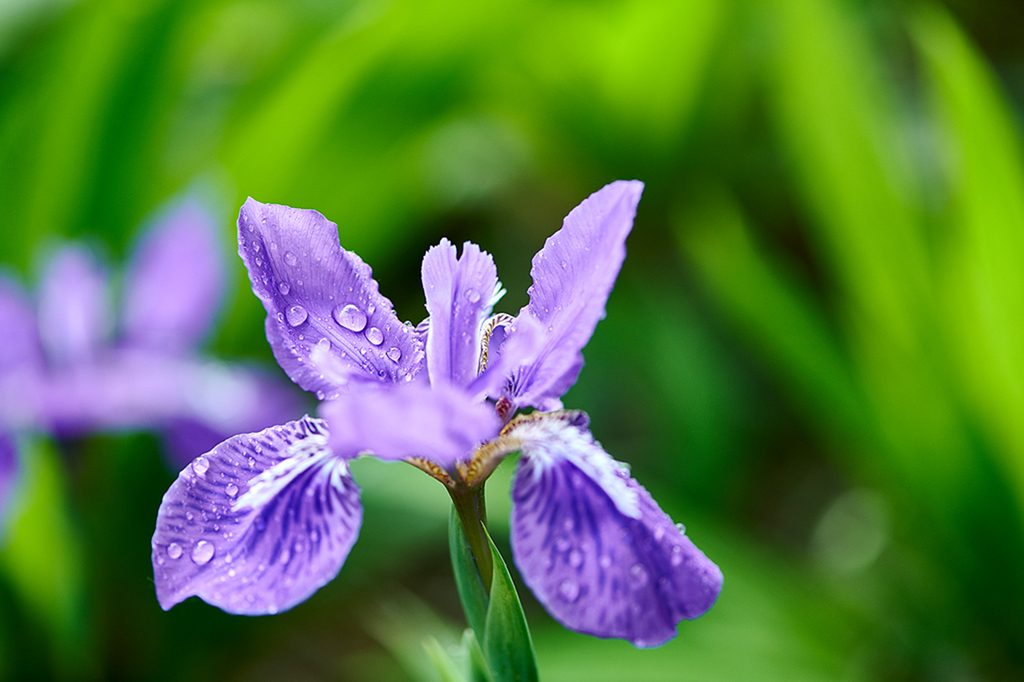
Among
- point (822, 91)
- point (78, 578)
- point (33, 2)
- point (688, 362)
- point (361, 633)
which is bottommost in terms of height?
point (361, 633)

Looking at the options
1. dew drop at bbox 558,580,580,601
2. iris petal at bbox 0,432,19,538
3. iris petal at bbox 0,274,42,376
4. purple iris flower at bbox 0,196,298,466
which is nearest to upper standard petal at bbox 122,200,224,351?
purple iris flower at bbox 0,196,298,466

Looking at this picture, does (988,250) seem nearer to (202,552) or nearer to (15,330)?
(202,552)

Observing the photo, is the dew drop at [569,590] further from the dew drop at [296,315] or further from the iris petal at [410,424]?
the dew drop at [296,315]

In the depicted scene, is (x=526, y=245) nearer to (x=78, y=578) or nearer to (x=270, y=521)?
(x=78, y=578)

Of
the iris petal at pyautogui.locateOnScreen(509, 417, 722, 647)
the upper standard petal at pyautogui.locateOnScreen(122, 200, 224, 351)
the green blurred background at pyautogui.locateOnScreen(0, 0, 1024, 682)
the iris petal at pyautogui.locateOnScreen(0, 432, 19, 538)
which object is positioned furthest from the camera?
the upper standard petal at pyautogui.locateOnScreen(122, 200, 224, 351)

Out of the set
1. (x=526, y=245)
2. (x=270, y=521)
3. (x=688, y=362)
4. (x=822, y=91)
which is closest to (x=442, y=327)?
(x=270, y=521)

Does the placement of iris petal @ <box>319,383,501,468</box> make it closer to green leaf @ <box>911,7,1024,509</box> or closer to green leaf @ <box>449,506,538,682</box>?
green leaf @ <box>449,506,538,682</box>

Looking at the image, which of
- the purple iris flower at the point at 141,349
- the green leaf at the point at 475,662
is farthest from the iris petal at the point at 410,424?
the purple iris flower at the point at 141,349
